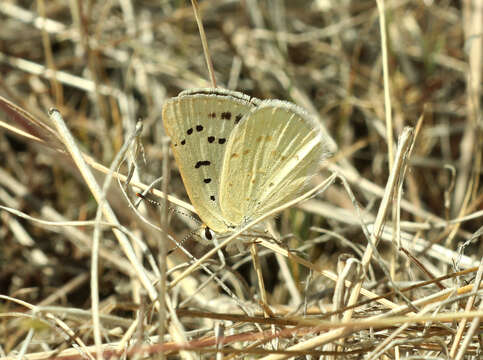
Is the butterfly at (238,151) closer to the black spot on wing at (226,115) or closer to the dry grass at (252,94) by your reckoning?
the black spot on wing at (226,115)

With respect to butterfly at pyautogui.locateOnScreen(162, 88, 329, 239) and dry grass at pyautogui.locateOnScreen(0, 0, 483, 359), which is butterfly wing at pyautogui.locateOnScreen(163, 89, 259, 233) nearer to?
butterfly at pyautogui.locateOnScreen(162, 88, 329, 239)

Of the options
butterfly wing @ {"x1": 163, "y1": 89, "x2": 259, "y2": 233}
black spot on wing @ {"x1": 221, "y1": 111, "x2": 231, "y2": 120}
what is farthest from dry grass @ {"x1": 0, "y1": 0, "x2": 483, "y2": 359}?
black spot on wing @ {"x1": 221, "y1": 111, "x2": 231, "y2": 120}

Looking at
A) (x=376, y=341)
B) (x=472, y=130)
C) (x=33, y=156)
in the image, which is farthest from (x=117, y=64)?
(x=376, y=341)

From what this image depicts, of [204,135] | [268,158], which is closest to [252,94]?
[268,158]

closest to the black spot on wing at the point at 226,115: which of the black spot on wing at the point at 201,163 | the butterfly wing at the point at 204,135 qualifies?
the butterfly wing at the point at 204,135

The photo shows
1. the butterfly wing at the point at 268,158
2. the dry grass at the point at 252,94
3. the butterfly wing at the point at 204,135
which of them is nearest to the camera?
the butterfly wing at the point at 204,135
